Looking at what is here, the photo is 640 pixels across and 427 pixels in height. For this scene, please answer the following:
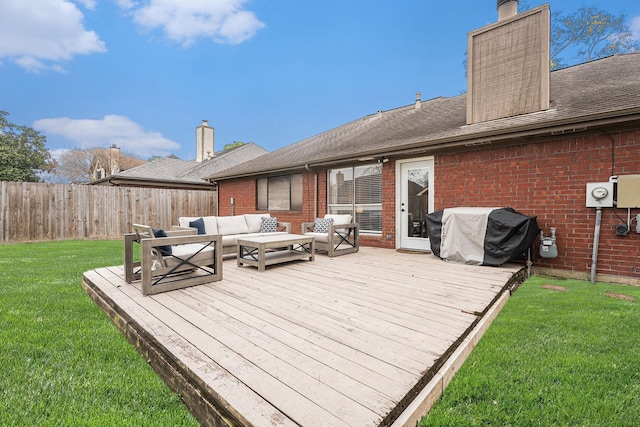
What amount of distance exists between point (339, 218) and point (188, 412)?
5.27 m

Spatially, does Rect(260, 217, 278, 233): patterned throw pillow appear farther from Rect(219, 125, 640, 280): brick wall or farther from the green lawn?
the green lawn

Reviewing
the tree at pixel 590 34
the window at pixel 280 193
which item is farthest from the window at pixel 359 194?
the tree at pixel 590 34

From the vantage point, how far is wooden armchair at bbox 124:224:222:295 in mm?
3428

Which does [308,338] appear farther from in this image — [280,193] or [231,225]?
[280,193]

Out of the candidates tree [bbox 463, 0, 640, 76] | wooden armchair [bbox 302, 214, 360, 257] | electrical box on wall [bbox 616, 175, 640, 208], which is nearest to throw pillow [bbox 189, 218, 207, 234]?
wooden armchair [bbox 302, 214, 360, 257]

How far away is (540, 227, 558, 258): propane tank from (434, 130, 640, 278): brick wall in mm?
171

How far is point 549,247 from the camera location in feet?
15.9

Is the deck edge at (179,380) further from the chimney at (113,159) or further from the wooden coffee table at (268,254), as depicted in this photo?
the chimney at (113,159)

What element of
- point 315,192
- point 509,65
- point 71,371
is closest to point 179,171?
point 315,192

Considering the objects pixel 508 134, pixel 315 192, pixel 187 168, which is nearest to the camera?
pixel 508 134

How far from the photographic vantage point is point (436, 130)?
22.1 feet

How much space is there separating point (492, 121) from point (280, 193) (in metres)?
6.21

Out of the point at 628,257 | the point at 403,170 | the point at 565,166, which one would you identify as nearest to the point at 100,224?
the point at 403,170

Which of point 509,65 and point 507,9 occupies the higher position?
point 507,9
